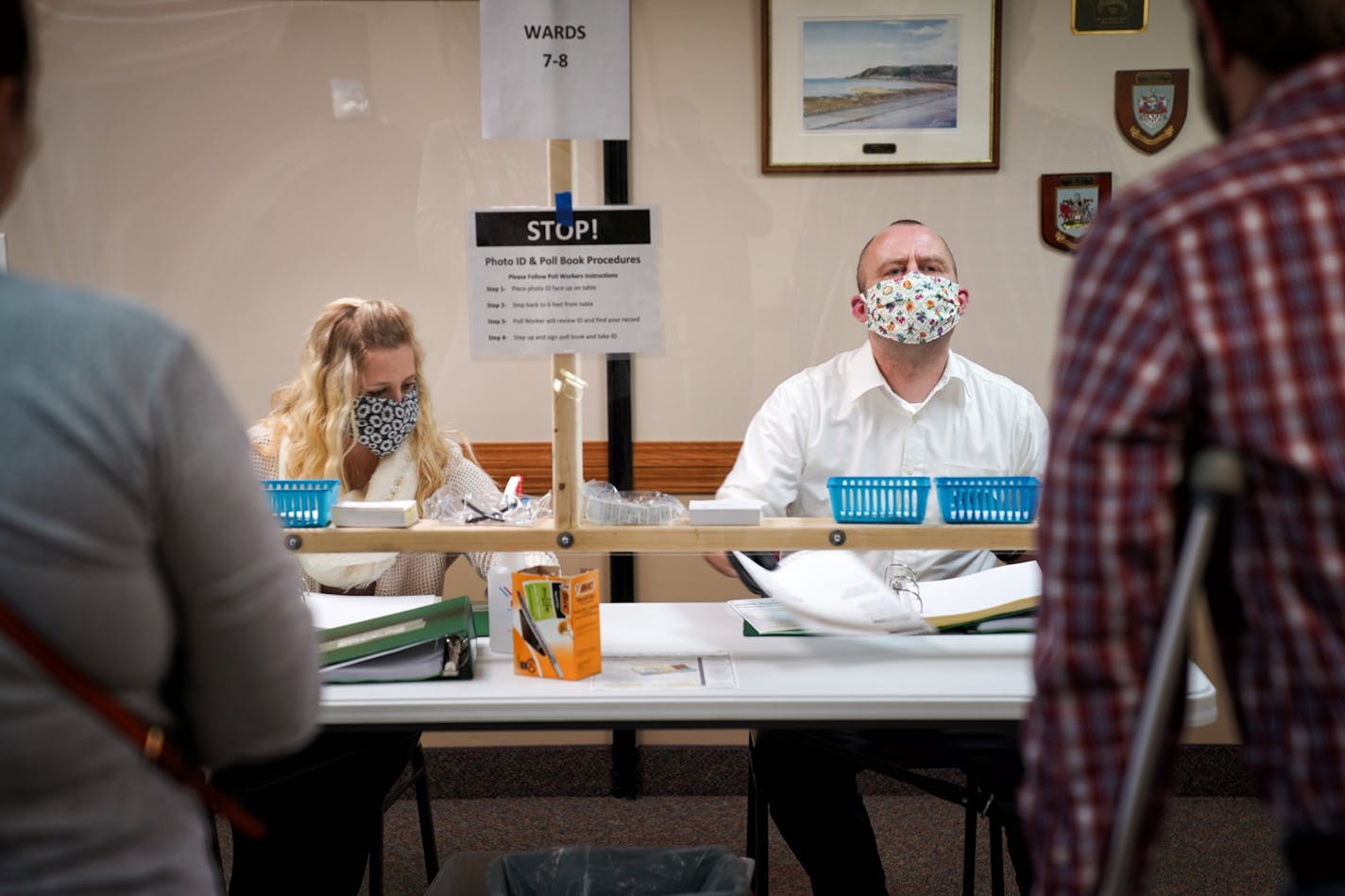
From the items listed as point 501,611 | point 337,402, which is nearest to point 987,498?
point 501,611

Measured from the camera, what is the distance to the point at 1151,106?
2738 millimetres

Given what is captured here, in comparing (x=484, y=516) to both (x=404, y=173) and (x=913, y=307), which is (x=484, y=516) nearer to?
(x=913, y=307)

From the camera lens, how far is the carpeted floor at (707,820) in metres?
2.78

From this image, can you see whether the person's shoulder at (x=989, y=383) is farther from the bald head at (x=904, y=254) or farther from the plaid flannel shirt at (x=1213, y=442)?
the plaid flannel shirt at (x=1213, y=442)

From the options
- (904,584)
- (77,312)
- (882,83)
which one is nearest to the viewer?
(77,312)

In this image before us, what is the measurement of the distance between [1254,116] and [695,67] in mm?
2175

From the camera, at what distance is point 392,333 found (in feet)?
7.74

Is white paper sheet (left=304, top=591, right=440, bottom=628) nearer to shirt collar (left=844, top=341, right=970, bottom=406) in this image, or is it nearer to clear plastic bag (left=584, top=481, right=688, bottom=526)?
clear plastic bag (left=584, top=481, right=688, bottom=526)

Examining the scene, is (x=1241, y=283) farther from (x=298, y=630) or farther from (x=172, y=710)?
(x=172, y=710)

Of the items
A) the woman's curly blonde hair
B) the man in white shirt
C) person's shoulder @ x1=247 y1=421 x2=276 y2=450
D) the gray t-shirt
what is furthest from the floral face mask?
the gray t-shirt

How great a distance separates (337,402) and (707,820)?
59.8 inches

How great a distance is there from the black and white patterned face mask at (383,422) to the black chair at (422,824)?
1.94 ft

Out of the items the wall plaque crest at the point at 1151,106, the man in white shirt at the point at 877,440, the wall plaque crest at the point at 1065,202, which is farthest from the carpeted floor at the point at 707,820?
the wall plaque crest at the point at 1151,106

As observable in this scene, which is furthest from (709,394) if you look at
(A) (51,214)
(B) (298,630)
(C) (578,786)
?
(B) (298,630)
